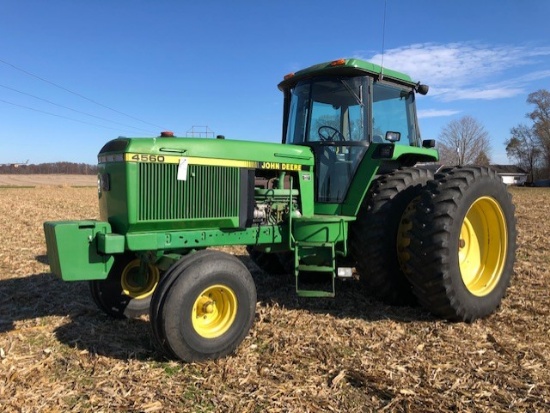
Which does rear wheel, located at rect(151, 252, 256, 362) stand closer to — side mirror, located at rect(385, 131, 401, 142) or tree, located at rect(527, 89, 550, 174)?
side mirror, located at rect(385, 131, 401, 142)

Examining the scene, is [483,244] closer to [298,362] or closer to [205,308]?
[298,362]

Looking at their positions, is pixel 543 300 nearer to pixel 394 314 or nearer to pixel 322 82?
pixel 394 314

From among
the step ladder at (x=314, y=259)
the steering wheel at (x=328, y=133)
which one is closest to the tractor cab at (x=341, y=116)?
the steering wheel at (x=328, y=133)

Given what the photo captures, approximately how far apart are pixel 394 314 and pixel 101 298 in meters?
2.89

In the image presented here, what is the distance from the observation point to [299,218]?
15.4ft

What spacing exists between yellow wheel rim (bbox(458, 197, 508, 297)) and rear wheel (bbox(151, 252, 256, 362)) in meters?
2.50

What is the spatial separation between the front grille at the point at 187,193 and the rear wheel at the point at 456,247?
1744 mm

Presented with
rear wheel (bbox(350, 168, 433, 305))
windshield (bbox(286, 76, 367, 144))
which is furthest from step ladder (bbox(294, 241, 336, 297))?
windshield (bbox(286, 76, 367, 144))

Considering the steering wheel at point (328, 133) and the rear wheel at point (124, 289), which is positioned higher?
the steering wheel at point (328, 133)

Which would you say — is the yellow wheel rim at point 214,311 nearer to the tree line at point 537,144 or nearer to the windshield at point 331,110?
the windshield at point 331,110

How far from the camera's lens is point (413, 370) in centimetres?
350

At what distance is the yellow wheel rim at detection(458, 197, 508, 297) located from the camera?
505 cm

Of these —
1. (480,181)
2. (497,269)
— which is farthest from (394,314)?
(480,181)

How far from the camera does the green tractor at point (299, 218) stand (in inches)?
150
